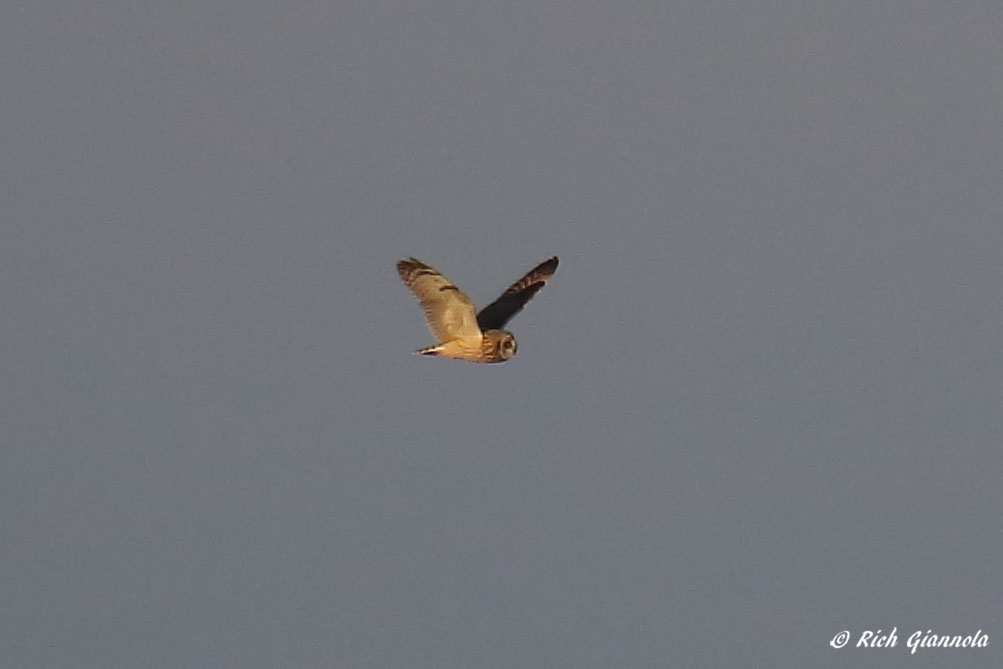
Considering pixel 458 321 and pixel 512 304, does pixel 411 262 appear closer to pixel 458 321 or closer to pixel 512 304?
pixel 458 321

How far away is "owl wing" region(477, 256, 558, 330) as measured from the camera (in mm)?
38281

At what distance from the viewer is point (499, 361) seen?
35875mm

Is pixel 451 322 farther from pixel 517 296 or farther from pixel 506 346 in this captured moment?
pixel 517 296

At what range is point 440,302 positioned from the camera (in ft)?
115

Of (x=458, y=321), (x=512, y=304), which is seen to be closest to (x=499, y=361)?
(x=458, y=321)

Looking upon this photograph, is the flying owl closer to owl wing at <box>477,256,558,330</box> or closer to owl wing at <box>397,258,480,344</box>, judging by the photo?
owl wing at <box>397,258,480,344</box>

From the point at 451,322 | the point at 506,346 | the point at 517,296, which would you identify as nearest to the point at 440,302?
the point at 451,322

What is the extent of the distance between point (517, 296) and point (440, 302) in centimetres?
474

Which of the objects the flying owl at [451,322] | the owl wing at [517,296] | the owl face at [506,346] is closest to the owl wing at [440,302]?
the flying owl at [451,322]

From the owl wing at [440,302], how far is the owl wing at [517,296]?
215cm

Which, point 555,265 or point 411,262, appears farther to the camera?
point 555,265

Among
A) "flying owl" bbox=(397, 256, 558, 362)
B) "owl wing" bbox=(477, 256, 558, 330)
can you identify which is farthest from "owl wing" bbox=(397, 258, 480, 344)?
"owl wing" bbox=(477, 256, 558, 330)

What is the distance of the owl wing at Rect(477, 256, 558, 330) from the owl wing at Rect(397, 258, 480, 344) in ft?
7.05

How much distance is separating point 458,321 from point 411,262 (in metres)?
1.26
